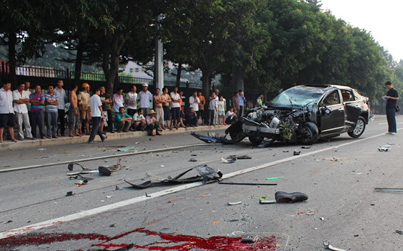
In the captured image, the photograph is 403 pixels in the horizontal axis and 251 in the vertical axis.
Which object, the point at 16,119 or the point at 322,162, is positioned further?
the point at 16,119

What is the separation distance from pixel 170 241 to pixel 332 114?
961 cm

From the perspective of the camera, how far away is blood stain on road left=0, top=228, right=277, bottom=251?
3396 millimetres

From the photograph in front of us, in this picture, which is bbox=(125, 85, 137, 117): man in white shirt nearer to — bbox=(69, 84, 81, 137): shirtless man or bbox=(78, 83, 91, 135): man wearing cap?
bbox=(78, 83, 91, 135): man wearing cap

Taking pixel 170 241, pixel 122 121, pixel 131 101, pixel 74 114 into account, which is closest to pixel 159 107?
pixel 131 101

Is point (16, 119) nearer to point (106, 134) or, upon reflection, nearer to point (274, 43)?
point (106, 134)

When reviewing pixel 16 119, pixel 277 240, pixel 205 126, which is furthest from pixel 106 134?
pixel 277 240

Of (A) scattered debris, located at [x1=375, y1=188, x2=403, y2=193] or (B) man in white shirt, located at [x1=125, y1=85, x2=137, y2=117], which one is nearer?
(A) scattered debris, located at [x1=375, y1=188, x2=403, y2=193]

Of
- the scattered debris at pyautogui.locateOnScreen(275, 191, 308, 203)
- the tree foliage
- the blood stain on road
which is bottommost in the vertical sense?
the blood stain on road

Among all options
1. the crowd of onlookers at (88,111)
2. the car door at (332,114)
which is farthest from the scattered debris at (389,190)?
the crowd of onlookers at (88,111)

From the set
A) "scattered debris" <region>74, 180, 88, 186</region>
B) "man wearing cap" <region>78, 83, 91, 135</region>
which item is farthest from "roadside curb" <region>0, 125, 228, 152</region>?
"scattered debris" <region>74, 180, 88, 186</region>

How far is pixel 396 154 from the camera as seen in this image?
A: 923cm

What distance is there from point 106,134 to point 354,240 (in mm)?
Result: 12112

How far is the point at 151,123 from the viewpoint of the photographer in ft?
53.9

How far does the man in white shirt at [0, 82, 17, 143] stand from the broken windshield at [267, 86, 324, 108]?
26.3 feet
